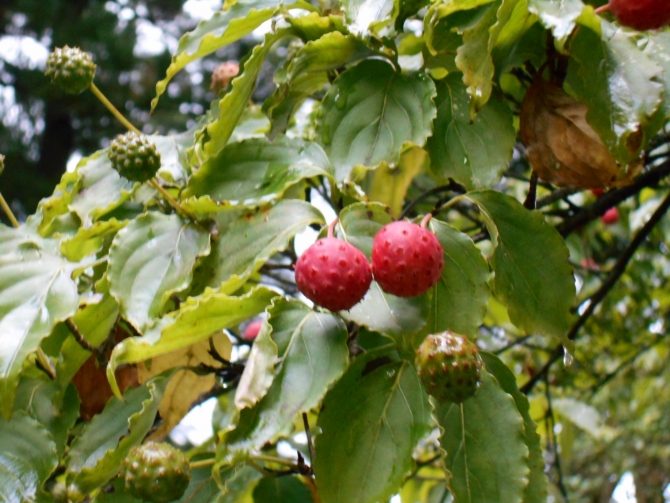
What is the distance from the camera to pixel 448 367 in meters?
0.64

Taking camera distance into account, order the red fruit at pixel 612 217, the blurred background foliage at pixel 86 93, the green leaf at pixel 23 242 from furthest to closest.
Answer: the blurred background foliage at pixel 86 93 < the red fruit at pixel 612 217 < the green leaf at pixel 23 242

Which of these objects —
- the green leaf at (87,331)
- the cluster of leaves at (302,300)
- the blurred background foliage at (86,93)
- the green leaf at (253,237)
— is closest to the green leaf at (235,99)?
the cluster of leaves at (302,300)

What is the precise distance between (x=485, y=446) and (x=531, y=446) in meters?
0.10

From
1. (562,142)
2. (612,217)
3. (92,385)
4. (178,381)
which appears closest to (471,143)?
(562,142)

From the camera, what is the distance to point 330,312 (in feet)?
2.43

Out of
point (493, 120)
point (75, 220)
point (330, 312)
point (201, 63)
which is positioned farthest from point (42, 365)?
point (201, 63)

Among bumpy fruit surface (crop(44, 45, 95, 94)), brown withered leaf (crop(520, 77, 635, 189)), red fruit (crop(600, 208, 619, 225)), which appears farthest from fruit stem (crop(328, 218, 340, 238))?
red fruit (crop(600, 208, 619, 225))

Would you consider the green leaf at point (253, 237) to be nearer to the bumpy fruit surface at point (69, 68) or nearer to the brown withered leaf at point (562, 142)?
the brown withered leaf at point (562, 142)

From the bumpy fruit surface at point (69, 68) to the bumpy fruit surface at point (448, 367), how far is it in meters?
0.62

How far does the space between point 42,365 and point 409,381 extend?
460mm

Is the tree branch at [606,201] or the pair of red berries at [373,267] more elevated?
the pair of red berries at [373,267]

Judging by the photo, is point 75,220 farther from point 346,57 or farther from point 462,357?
point 462,357

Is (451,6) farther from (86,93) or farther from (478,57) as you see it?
(86,93)

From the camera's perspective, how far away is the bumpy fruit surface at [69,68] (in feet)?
3.17
